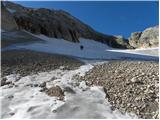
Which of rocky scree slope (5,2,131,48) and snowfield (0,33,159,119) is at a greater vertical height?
rocky scree slope (5,2,131,48)

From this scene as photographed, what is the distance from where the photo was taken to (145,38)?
88938mm

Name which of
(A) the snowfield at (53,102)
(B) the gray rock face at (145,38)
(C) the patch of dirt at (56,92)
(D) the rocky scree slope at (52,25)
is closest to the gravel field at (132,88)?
(A) the snowfield at (53,102)

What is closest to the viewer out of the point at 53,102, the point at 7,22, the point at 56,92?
the point at 53,102

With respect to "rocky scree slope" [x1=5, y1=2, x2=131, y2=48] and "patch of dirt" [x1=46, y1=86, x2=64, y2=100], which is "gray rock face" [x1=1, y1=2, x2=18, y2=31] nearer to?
"rocky scree slope" [x1=5, y1=2, x2=131, y2=48]

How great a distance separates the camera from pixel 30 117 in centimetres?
855

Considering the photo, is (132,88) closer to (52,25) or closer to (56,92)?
(56,92)

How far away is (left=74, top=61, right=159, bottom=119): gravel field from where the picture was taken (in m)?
9.01

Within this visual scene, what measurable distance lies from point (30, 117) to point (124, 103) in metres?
2.99

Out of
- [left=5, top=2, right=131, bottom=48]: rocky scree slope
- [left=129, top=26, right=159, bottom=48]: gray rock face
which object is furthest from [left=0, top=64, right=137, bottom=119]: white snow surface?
[left=129, top=26, right=159, bottom=48]: gray rock face

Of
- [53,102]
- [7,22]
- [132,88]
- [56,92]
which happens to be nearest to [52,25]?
[7,22]

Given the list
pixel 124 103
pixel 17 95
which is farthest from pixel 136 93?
pixel 17 95

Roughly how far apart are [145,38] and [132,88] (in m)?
80.9

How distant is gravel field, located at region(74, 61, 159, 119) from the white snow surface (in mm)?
353

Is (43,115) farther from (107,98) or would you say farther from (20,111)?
(107,98)
